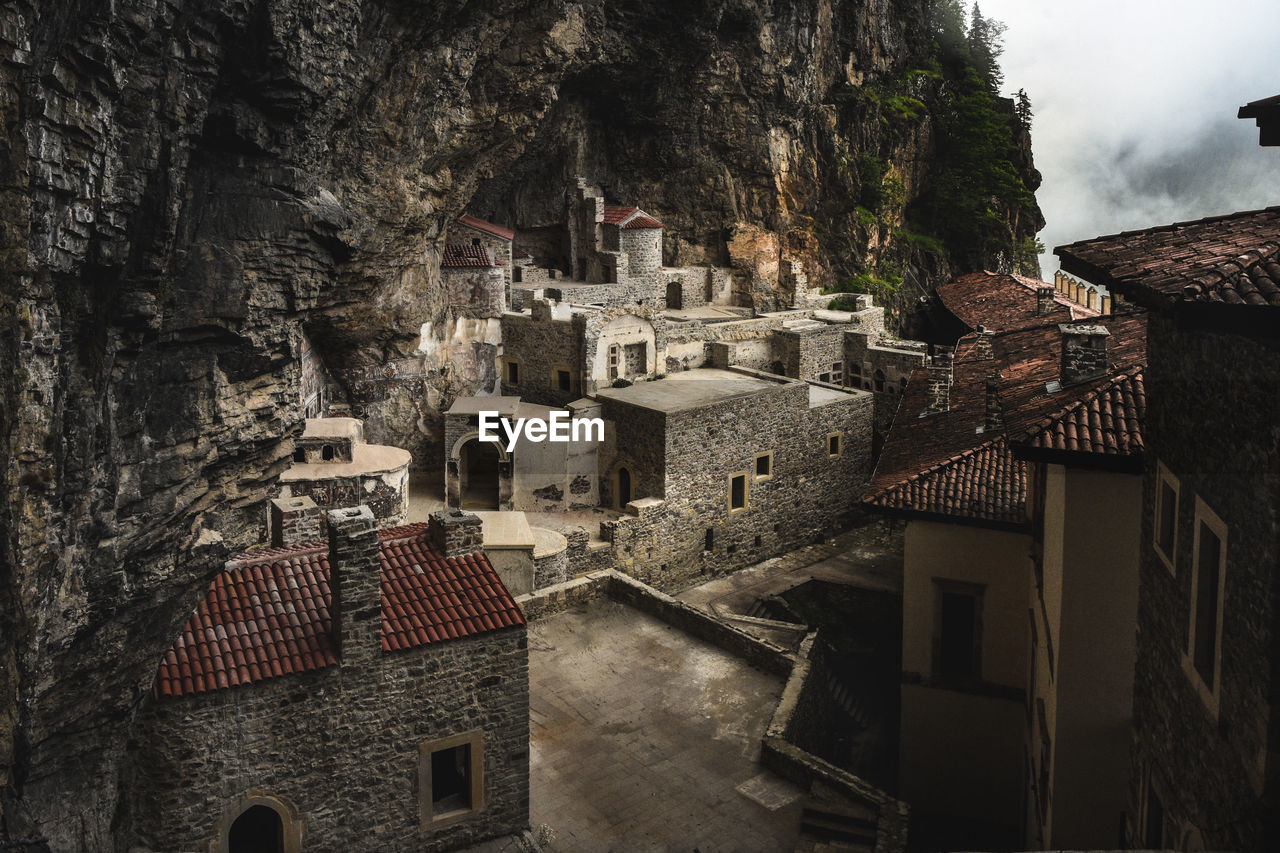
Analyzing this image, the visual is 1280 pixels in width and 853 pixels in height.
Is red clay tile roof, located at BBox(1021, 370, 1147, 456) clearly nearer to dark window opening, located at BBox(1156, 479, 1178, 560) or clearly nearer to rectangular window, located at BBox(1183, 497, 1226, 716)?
dark window opening, located at BBox(1156, 479, 1178, 560)

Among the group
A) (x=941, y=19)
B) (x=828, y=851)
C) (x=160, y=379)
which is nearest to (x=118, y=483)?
(x=160, y=379)

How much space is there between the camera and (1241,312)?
6.95m

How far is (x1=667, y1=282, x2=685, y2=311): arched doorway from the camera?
4325 centimetres

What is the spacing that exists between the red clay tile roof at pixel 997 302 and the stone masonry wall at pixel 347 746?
67.9ft

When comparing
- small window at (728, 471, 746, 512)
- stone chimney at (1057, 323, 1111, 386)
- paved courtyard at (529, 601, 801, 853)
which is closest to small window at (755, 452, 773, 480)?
small window at (728, 471, 746, 512)

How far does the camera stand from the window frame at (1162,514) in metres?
8.72

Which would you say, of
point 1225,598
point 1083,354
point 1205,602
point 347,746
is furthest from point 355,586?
point 1083,354

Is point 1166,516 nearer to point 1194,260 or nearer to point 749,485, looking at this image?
point 1194,260

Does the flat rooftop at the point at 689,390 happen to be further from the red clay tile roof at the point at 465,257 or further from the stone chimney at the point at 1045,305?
the stone chimney at the point at 1045,305

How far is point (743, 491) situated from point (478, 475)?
7929mm

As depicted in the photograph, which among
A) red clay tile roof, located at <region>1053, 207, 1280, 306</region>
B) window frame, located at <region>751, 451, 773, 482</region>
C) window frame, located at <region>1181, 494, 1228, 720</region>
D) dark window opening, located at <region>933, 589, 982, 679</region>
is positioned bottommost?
dark window opening, located at <region>933, 589, 982, 679</region>

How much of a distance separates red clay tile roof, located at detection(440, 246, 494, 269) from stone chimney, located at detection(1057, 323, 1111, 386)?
823 inches

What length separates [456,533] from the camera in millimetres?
14516

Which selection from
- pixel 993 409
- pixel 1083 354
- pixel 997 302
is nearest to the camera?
pixel 1083 354
